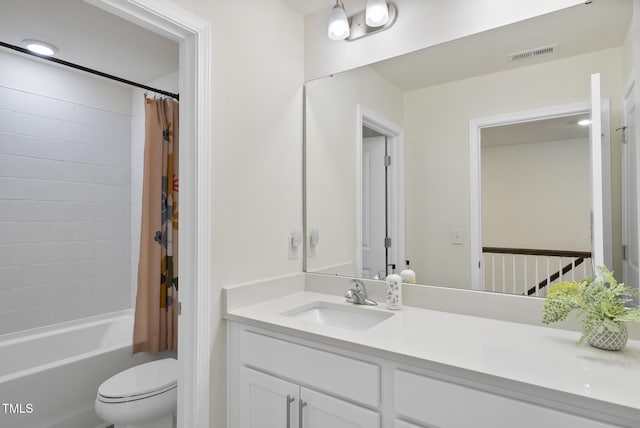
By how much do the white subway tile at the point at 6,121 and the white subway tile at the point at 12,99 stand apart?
0.11 feet

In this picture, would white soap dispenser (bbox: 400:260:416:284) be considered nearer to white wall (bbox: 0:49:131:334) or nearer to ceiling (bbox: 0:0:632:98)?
ceiling (bbox: 0:0:632:98)

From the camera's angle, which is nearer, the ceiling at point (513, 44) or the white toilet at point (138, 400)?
the ceiling at point (513, 44)

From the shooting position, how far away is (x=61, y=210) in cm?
261

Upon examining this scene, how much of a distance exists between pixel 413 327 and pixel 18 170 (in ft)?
9.07

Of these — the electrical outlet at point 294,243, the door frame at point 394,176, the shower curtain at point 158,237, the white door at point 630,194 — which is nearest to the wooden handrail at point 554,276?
the white door at point 630,194

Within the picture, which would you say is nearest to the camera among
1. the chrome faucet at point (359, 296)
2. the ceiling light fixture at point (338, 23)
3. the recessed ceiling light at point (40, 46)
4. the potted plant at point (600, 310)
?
the potted plant at point (600, 310)

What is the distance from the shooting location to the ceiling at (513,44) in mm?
1277

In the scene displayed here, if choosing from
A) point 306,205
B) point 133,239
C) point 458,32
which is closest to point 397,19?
point 458,32

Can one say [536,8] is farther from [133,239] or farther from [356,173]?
[133,239]

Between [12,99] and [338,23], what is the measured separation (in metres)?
2.30

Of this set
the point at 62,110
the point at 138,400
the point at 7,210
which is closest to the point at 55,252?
the point at 7,210

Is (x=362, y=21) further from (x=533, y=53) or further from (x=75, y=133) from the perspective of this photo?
(x=75, y=133)

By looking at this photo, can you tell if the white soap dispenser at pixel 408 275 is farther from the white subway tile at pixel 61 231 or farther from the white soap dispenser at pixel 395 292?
the white subway tile at pixel 61 231

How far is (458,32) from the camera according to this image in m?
1.55
